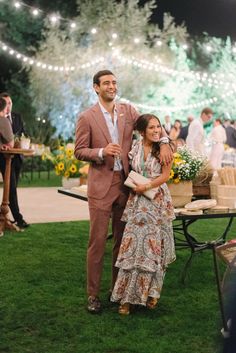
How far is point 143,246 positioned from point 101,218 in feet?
1.29

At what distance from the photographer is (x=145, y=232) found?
4.64 metres

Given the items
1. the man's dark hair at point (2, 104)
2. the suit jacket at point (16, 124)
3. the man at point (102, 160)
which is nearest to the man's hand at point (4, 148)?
the man's dark hair at point (2, 104)

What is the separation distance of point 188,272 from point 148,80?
23382 mm

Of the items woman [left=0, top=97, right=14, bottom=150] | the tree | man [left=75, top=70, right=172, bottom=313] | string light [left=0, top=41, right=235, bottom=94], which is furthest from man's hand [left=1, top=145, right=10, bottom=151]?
the tree

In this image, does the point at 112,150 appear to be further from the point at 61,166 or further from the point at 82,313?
the point at 61,166

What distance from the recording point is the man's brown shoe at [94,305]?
474 cm

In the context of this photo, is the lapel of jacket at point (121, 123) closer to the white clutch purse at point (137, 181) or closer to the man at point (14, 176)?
the white clutch purse at point (137, 181)

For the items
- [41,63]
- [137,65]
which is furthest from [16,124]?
[137,65]

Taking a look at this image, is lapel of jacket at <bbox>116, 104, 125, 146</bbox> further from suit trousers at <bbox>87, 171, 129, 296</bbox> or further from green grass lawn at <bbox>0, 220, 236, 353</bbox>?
green grass lawn at <bbox>0, 220, 236, 353</bbox>

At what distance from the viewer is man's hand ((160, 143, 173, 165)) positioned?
15.3ft

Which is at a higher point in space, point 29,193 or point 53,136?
point 53,136

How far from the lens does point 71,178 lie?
711 centimetres

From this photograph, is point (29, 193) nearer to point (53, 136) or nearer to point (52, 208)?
point (52, 208)

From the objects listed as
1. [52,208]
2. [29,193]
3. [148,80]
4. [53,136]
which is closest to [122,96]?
[148,80]
